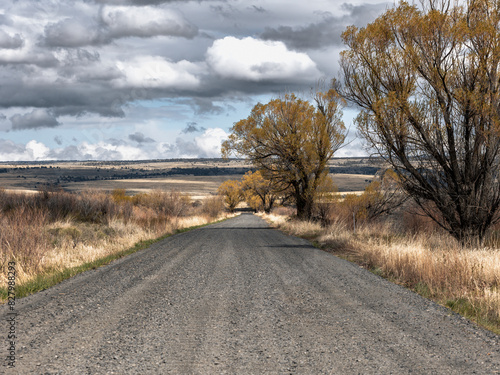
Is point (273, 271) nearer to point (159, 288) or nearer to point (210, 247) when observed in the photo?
point (159, 288)

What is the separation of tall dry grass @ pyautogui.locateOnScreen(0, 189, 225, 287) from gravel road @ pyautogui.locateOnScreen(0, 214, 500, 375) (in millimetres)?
1651

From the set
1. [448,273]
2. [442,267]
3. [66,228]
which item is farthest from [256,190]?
[448,273]

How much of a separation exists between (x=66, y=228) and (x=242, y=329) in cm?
1309

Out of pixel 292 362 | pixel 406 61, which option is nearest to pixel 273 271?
pixel 292 362

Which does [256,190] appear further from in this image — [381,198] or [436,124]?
[436,124]

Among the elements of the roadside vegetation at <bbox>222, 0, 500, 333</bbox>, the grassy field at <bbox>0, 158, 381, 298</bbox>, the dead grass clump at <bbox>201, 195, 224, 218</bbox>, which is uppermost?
the roadside vegetation at <bbox>222, 0, 500, 333</bbox>

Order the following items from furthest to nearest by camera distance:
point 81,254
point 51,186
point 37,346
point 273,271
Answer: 1. point 51,186
2. point 81,254
3. point 273,271
4. point 37,346

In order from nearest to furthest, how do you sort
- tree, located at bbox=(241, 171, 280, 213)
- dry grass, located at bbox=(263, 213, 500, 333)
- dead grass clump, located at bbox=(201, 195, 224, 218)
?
dry grass, located at bbox=(263, 213, 500, 333), dead grass clump, located at bbox=(201, 195, 224, 218), tree, located at bbox=(241, 171, 280, 213)

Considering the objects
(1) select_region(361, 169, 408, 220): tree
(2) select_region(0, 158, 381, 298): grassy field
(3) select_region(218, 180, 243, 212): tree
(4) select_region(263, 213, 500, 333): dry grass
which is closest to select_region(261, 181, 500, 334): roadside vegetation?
(4) select_region(263, 213, 500, 333): dry grass

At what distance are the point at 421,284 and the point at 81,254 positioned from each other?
946 centimetres

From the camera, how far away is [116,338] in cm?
529

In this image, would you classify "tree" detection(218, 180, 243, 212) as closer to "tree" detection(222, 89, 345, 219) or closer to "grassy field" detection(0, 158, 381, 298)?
"grassy field" detection(0, 158, 381, 298)

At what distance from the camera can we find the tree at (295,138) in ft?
90.1

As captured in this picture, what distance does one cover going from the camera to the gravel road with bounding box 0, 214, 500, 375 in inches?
177
